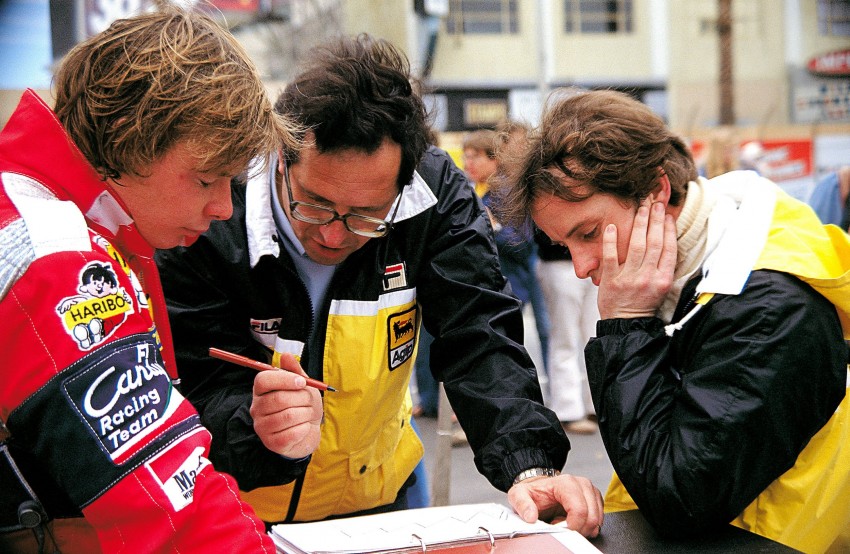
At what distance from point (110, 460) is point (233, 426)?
74cm

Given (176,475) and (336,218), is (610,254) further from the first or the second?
(176,475)

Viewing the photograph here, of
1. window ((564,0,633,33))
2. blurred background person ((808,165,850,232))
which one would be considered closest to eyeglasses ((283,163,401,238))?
blurred background person ((808,165,850,232))

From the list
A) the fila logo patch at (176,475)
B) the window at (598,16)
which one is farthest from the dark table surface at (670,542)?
the window at (598,16)

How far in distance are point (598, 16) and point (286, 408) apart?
19271 mm

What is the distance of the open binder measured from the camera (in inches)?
53.3

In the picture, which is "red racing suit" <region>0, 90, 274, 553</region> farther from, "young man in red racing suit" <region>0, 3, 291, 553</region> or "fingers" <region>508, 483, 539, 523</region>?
"fingers" <region>508, 483, 539, 523</region>

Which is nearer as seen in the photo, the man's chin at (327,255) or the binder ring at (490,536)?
the binder ring at (490,536)

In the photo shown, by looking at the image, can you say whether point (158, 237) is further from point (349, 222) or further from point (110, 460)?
point (349, 222)

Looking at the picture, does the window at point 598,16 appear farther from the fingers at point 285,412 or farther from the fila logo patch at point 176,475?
the fila logo patch at point 176,475

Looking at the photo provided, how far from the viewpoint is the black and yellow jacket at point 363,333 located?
1.89 meters

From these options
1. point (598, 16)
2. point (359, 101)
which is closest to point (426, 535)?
point (359, 101)

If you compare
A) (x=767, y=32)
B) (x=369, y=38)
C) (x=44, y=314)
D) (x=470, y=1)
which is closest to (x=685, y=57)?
(x=767, y=32)

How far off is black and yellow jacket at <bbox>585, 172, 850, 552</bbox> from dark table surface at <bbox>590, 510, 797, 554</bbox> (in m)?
0.02

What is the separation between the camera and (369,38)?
6.80 ft
